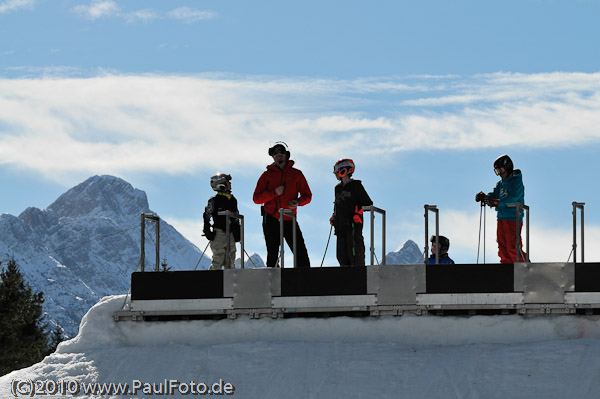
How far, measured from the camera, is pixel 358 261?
16375mm

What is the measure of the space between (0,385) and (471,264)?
7.00 metres

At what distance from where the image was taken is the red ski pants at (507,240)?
53.7ft

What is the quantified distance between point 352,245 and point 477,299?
2.20m

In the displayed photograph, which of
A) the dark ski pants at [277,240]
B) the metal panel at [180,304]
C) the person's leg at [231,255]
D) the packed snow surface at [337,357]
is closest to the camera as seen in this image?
the packed snow surface at [337,357]

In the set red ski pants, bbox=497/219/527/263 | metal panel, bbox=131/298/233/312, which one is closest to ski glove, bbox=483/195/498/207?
red ski pants, bbox=497/219/527/263

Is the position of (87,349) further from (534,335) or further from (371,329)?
(534,335)

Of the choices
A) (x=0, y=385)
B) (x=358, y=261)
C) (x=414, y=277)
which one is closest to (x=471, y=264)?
(x=414, y=277)

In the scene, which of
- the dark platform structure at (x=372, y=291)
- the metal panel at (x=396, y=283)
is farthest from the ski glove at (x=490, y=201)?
the metal panel at (x=396, y=283)

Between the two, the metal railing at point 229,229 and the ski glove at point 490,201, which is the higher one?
the ski glove at point 490,201

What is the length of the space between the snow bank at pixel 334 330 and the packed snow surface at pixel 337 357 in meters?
0.01

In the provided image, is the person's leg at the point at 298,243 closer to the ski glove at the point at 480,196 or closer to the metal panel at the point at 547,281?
the ski glove at the point at 480,196

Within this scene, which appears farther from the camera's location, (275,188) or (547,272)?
(275,188)

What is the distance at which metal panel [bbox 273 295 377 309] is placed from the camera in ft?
50.7

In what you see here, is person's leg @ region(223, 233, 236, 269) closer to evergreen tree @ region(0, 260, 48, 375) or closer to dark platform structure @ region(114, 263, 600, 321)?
dark platform structure @ region(114, 263, 600, 321)
